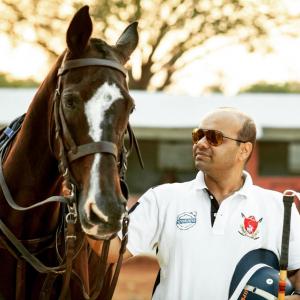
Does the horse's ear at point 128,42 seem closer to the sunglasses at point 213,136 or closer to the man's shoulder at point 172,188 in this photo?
the sunglasses at point 213,136

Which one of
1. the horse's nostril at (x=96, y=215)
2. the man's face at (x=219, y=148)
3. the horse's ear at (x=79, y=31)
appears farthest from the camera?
the man's face at (x=219, y=148)

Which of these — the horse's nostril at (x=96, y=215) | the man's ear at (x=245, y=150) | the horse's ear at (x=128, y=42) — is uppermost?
the horse's ear at (x=128, y=42)

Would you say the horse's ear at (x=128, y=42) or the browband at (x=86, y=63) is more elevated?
the horse's ear at (x=128, y=42)

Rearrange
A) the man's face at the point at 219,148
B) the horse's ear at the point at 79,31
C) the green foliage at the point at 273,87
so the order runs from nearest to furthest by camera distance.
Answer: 1. the horse's ear at the point at 79,31
2. the man's face at the point at 219,148
3. the green foliage at the point at 273,87

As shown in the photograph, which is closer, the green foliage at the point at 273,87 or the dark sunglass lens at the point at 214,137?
the dark sunglass lens at the point at 214,137

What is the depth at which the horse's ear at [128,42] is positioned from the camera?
343cm

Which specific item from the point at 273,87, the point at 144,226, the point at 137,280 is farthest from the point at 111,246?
the point at 273,87

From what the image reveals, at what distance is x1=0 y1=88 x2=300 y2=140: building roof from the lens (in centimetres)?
1259

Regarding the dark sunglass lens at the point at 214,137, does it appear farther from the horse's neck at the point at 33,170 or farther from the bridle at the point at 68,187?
the horse's neck at the point at 33,170

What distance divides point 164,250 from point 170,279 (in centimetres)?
14

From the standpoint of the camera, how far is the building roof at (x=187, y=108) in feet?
41.3

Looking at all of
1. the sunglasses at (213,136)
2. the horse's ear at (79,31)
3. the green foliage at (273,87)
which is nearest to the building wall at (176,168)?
the sunglasses at (213,136)

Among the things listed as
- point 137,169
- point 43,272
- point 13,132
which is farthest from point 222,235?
point 137,169

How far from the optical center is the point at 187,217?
357 cm
